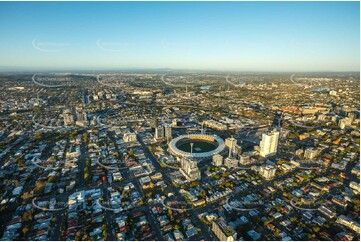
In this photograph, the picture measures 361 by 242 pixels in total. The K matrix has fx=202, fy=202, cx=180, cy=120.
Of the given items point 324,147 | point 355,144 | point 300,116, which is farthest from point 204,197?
point 300,116

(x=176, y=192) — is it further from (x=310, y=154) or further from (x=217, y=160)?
(x=310, y=154)

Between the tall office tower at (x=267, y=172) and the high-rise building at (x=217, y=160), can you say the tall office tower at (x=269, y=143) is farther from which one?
the high-rise building at (x=217, y=160)

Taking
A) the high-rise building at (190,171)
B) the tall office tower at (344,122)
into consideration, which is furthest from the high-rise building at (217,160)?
the tall office tower at (344,122)

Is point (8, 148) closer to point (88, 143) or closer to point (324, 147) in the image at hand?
point (88, 143)

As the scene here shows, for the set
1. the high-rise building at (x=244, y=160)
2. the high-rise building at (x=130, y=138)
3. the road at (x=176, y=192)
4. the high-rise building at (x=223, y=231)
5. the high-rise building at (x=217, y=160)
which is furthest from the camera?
the high-rise building at (x=130, y=138)

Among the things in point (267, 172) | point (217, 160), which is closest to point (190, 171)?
point (217, 160)

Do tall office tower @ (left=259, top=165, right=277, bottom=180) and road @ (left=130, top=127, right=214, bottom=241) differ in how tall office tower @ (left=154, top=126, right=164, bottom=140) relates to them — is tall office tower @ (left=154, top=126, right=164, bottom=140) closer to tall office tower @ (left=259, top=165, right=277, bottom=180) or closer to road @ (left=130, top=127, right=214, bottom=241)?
road @ (left=130, top=127, right=214, bottom=241)

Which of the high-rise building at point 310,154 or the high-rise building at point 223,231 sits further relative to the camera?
the high-rise building at point 310,154

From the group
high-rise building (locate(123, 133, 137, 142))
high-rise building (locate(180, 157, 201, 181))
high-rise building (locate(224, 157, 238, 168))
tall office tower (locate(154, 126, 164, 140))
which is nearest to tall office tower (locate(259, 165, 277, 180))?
high-rise building (locate(224, 157, 238, 168))
